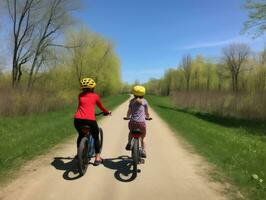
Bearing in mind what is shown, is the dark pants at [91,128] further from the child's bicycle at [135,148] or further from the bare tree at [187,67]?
the bare tree at [187,67]

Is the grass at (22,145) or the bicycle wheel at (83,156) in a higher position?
the bicycle wheel at (83,156)

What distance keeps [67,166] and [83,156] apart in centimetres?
93

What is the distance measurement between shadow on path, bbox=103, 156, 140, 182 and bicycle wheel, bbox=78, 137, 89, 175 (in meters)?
0.67

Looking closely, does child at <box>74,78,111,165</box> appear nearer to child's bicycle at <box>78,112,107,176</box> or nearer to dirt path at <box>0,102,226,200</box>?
child's bicycle at <box>78,112,107,176</box>

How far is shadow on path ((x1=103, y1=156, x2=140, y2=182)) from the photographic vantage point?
22.9ft

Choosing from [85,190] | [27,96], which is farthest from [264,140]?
[27,96]

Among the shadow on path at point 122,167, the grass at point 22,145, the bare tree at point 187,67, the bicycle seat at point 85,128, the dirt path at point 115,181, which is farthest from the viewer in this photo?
the bare tree at point 187,67

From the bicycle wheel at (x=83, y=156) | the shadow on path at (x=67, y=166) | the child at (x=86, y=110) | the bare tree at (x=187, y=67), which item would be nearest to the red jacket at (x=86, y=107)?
the child at (x=86, y=110)

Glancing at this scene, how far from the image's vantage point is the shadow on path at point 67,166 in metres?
7.00

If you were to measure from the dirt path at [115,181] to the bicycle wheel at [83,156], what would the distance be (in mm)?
159

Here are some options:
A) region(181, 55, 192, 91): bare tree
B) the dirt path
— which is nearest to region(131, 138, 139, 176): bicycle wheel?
the dirt path

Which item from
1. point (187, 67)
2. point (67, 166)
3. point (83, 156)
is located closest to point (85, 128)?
→ point (83, 156)

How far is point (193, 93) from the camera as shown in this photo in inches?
1489

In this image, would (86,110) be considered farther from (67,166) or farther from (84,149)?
(67,166)
